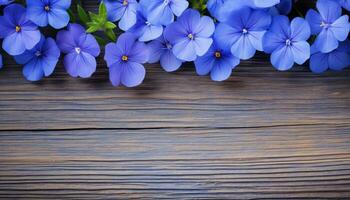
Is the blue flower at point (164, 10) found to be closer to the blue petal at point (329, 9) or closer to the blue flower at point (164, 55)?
the blue flower at point (164, 55)

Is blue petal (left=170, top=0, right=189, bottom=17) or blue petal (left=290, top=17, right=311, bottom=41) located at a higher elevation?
blue petal (left=170, top=0, right=189, bottom=17)

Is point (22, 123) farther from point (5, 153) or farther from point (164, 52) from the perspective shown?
point (164, 52)

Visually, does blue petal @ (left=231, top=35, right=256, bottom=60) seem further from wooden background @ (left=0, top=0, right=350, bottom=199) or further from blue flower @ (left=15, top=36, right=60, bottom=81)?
blue flower @ (left=15, top=36, right=60, bottom=81)

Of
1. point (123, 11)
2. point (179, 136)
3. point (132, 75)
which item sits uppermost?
point (123, 11)

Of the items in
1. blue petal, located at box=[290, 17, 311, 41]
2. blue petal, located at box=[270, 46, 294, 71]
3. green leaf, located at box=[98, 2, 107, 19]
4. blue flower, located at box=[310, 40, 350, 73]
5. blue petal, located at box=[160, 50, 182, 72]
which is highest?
green leaf, located at box=[98, 2, 107, 19]

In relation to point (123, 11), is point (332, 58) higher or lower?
lower

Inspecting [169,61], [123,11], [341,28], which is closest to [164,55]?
[169,61]

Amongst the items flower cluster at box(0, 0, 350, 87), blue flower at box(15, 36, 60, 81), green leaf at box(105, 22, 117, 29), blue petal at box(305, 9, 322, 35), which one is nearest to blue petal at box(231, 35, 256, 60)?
flower cluster at box(0, 0, 350, 87)

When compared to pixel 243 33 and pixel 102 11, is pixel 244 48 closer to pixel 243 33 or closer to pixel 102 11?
pixel 243 33
